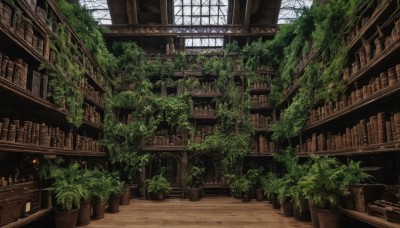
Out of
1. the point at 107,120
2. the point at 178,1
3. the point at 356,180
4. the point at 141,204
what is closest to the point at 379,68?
the point at 356,180

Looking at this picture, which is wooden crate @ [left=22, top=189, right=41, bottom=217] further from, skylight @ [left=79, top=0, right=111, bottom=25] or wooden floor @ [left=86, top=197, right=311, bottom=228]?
skylight @ [left=79, top=0, right=111, bottom=25]

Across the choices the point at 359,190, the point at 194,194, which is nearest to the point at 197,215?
the point at 194,194

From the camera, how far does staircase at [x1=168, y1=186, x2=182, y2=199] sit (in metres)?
8.31

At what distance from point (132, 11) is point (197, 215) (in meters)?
7.30

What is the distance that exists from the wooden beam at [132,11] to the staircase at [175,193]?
5805 millimetres

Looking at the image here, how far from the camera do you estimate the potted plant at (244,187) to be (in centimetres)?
749

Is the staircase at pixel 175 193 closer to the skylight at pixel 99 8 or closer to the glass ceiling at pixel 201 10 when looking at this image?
the glass ceiling at pixel 201 10

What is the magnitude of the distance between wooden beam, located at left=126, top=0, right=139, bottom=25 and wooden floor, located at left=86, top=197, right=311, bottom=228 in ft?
20.2

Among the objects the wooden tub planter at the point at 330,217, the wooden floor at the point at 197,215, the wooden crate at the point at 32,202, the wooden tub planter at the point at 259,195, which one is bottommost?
the wooden floor at the point at 197,215

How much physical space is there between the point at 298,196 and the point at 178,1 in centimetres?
884

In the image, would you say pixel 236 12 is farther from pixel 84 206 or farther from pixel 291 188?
pixel 84 206

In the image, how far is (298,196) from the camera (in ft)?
14.9

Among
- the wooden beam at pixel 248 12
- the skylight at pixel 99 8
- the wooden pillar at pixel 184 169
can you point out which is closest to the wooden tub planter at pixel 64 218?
the wooden pillar at pixel 184 169

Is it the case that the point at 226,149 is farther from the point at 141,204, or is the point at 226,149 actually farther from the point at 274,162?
the point at 141,204
